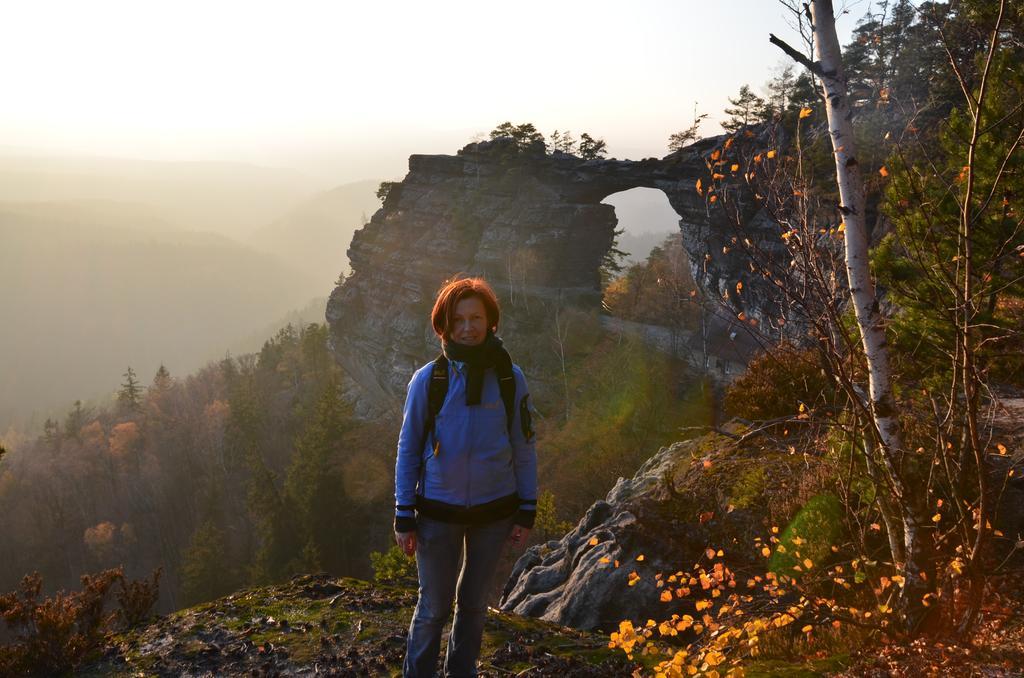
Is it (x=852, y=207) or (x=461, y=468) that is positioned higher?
(x=852, y=207)

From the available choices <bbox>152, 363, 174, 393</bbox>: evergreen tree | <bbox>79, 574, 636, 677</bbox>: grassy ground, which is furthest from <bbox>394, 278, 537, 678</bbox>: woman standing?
<bbox>152, 363, 174, 393</bbox>: evergreen tree

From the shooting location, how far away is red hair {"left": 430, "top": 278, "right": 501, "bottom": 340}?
3941 mm

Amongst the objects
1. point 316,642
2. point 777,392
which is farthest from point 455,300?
point 777,392

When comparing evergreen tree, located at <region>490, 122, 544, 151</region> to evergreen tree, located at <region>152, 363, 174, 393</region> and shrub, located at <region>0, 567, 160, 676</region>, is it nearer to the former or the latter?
shrub, located at <region>0, 567, 160, 676</region>

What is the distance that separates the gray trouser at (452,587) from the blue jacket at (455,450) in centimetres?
20

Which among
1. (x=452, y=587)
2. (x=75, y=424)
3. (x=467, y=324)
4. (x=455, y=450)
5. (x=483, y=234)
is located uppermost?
(x=483, y=234)

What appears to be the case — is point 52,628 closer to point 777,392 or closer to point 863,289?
point 863,289

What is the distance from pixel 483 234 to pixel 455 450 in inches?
1854

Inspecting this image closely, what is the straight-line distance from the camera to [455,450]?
3.81 metres

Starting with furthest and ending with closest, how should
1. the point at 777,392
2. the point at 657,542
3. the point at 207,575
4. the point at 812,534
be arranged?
the point at 207,575 < the point at 777,392 < the point at 657,542 < the point at 812,534

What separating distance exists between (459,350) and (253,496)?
45297 mm

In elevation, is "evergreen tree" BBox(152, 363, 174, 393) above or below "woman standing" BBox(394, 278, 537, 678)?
below

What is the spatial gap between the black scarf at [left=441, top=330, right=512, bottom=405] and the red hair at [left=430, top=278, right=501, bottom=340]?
0.47ft

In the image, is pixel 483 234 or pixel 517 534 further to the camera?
pixel 483 234
